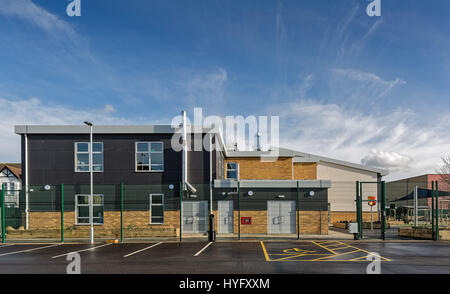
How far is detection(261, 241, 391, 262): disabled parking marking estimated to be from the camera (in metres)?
12.4

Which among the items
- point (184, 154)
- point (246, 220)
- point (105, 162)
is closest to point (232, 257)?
point (246, 220)

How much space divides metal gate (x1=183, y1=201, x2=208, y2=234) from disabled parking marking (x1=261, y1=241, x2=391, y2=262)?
21.8ft

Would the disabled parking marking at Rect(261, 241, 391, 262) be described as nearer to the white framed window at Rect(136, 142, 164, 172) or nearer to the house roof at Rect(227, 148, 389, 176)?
the white framed window at Rect(136, 142, 164, 172)

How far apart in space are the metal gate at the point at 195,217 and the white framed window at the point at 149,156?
333 cm

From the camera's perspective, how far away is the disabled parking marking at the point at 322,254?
40.6 ft

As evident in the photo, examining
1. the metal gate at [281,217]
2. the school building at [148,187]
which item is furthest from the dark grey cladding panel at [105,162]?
the metal gate at [281,217]

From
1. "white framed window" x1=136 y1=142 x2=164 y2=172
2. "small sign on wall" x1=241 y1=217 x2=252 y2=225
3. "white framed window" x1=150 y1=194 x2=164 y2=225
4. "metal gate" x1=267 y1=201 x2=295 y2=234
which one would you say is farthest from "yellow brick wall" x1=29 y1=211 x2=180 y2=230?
"metal gate" x1=267 y1=201 x2=295 y2=234

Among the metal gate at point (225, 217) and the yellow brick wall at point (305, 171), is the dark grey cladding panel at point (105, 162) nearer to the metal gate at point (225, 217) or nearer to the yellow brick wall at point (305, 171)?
the metal gate at point (225, 217)

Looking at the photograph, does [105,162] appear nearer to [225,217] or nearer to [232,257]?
[225,217]

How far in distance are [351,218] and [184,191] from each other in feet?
68.6

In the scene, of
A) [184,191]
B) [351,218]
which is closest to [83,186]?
[184,191]

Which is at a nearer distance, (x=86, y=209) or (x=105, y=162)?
(x=86, y=209)

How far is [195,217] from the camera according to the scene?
21828 mm

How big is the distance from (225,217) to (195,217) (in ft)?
6.87
